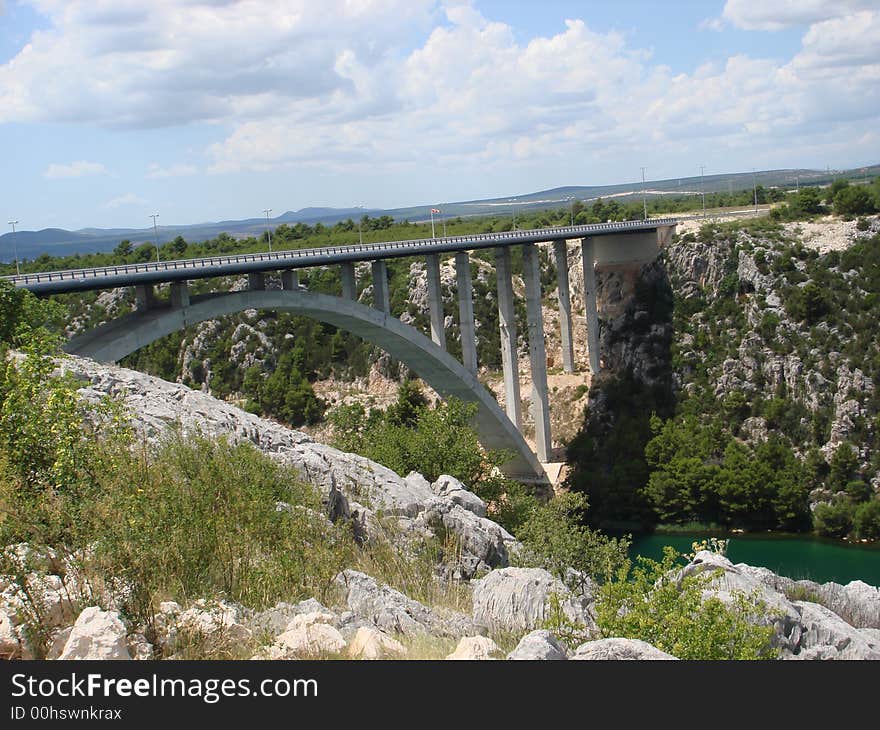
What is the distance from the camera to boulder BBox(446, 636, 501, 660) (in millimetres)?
8022

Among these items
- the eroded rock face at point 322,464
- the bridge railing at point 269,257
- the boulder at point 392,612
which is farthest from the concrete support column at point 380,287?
the boulder at point 392,612

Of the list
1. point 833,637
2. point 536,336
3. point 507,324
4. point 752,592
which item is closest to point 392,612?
point 752,592

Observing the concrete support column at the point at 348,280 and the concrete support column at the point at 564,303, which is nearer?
the concrete support column at the point at 348,280

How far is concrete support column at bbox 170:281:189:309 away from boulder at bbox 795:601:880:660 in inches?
838

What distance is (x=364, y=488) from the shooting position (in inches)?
629

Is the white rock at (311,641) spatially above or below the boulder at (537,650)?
below

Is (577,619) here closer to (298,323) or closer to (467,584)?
(467,584)

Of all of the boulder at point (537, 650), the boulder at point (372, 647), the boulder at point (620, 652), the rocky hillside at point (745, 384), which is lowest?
the rocky hillside at point (745, 384)

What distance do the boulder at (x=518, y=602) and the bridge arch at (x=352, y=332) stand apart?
17.5 metres

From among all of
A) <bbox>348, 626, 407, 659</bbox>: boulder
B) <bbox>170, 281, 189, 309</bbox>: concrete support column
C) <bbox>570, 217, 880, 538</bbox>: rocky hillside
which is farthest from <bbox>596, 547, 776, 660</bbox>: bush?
<bbox>570, 217, 880, 538</bbox>: rocky hillside

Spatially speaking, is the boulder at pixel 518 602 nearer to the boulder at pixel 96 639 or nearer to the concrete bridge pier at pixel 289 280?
the boulder at pixel 96 639

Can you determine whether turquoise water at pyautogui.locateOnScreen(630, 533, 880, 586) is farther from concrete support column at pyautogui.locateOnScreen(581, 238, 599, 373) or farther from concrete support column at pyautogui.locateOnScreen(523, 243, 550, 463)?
concrete support column at pyautogui.locateOnScreen(581, 238, 599, 373)

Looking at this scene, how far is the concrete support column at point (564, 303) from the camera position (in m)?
50.1

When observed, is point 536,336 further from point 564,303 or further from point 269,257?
point 269,257
